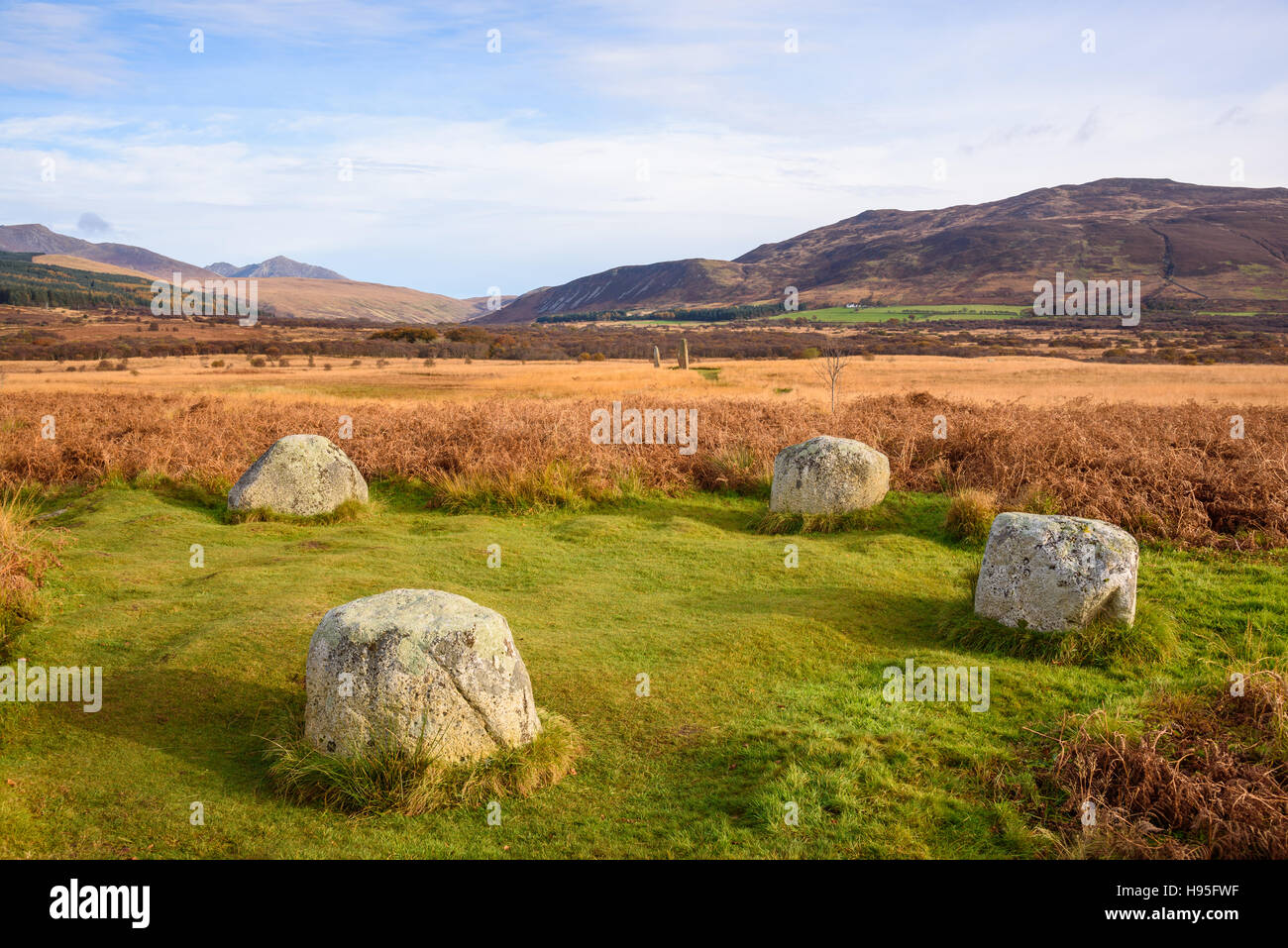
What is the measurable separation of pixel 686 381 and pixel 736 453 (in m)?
21.2

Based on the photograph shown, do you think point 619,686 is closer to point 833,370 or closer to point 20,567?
point 20,567

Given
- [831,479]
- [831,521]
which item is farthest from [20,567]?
[831,479]

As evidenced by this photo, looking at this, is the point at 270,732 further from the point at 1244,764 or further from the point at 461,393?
the point at 461,393

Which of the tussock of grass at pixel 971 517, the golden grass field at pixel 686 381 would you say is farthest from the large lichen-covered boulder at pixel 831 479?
the golden grass field at pixel 686 381

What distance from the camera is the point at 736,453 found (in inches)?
679

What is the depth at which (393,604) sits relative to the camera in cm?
628

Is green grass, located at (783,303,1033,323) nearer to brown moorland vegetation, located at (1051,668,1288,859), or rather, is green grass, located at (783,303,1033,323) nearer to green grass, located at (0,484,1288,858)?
green grass, located at (0,484,1288,858)

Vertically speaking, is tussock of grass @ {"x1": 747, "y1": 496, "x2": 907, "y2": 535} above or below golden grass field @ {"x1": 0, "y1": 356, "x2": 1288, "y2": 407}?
below

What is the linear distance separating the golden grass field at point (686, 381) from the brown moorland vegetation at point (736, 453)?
7125 mm

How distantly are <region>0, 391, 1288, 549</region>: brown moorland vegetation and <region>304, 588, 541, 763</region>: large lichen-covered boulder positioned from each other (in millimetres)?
9320

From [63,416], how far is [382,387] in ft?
51.1

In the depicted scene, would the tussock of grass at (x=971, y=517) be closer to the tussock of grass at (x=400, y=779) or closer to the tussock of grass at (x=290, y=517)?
the tussock of grass at (x=400, y=779)

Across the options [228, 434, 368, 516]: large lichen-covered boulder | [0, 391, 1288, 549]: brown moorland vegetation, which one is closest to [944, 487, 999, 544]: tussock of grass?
[0, 391, 1288, 549]: brown moorland vegetation

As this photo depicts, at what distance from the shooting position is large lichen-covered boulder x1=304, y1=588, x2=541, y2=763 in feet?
19.1
